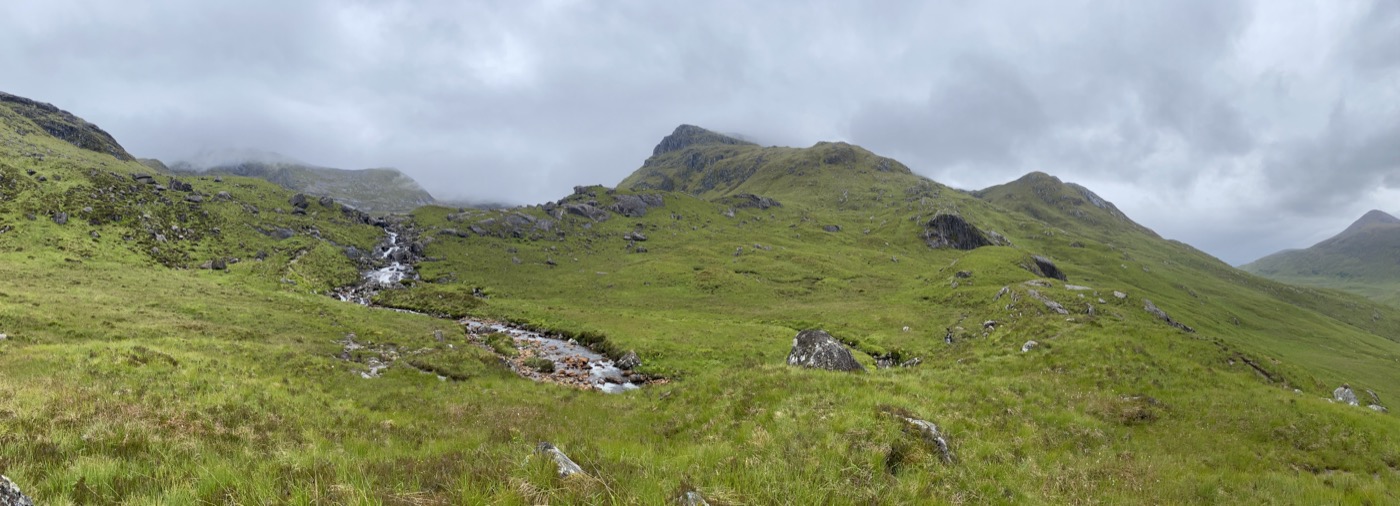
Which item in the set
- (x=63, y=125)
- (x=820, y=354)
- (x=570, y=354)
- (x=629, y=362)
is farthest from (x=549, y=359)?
(x=63, y=125)

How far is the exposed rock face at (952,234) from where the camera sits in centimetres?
13388

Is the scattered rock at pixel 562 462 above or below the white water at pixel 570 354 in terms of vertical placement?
above

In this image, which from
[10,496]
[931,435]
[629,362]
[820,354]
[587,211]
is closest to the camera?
[10,496]

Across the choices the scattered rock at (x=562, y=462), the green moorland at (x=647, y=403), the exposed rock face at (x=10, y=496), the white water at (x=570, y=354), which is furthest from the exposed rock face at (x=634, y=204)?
the exposed rock face at (x=10, y=496)

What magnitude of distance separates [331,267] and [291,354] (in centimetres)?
6521

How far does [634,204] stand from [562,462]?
493 ft

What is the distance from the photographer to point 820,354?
2417cm

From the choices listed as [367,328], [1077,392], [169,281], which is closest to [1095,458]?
[1077,392]

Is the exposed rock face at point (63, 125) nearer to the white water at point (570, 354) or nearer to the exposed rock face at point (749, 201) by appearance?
the exposed rock face at point (749, 201)

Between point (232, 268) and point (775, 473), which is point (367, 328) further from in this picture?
point (232, 268)

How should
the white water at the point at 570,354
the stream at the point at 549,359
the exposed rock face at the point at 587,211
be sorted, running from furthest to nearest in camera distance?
the exposed rock face at the point at 587,211, the white water at the point at 570,354, the stream at the point at 549,359

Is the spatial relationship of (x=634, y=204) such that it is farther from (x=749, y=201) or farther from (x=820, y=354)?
(x=820, y=354)

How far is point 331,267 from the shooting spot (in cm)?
7844

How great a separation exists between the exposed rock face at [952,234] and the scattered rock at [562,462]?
139142 mm
